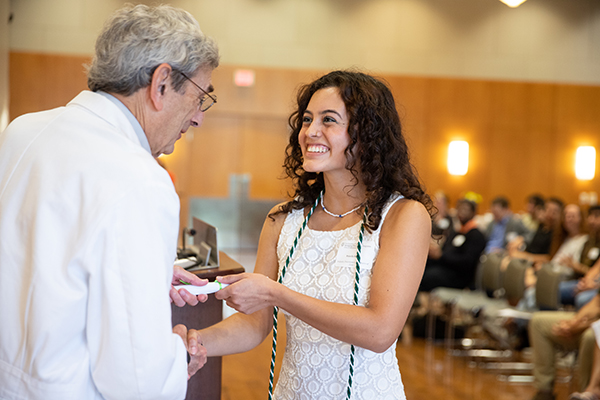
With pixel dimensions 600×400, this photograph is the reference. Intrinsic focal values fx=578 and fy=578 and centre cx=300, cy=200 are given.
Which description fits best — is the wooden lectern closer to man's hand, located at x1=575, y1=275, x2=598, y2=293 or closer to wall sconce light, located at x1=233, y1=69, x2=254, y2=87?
man's hand, located at x1=575, y1=275, x2=598, y2=293

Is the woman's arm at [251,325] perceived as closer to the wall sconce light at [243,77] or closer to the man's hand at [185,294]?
the man's hand at [185,294]

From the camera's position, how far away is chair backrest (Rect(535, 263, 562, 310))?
4.55 metres

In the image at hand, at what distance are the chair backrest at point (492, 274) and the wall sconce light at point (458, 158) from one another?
5.02m

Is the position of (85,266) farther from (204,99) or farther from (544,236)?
(544,236)

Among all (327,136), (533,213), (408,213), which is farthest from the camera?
(533,213)

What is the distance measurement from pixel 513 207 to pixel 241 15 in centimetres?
597

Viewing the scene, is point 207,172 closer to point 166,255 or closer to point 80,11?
point 80,11

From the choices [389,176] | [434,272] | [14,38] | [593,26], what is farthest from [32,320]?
[593,26]

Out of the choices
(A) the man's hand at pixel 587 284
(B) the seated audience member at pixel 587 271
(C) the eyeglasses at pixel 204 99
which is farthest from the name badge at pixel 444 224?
(C) the eyeglasses at pixel 204 99

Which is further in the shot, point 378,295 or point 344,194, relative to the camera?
point 344,194

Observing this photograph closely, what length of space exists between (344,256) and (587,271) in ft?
15.0

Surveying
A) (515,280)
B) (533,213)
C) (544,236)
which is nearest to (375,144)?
(515,280)

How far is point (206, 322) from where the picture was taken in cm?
239

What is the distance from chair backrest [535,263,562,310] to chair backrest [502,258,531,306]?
0.78 feet
